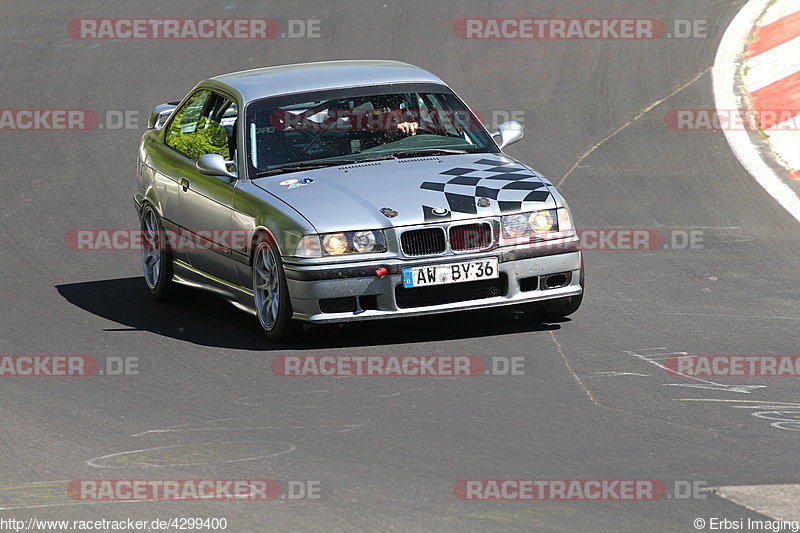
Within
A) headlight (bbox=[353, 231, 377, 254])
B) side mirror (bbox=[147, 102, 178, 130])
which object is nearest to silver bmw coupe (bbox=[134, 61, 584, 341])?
headlight (bbox=[353, 231, 377, 254])

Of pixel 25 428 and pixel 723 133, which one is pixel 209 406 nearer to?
pixel 25 428

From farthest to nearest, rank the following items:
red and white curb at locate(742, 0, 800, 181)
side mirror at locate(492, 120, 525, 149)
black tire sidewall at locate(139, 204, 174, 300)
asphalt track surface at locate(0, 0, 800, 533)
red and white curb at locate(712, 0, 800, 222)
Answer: red and white curb at locate(742, 0, 800, 181), red and white curb at locate(712, 0, 800, 222), black tire sidewall at locate(139, 204, 174, 300), side mirror at locate(492, 120, 525, 149), asphalt track surface at locate(0, 0, 800, 533)

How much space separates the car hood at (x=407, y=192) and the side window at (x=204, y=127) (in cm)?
94

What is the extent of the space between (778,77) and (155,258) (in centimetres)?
777

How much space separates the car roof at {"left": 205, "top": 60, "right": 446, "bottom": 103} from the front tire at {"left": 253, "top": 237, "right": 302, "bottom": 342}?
1344 mm

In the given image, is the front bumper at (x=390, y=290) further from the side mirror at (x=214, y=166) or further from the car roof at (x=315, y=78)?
the car roof at (x=315, y=78)

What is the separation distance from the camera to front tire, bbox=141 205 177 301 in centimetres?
1080

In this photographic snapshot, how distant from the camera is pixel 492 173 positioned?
31.1ft

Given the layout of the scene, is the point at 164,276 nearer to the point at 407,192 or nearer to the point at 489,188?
the point at 407,192

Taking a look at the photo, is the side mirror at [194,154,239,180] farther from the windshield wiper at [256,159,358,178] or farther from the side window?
the side window

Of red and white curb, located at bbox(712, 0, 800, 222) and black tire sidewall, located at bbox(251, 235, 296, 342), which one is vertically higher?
red and white curb, located at bbox(712, 0, 800, 222)

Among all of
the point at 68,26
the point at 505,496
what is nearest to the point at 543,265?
the point at 505,496

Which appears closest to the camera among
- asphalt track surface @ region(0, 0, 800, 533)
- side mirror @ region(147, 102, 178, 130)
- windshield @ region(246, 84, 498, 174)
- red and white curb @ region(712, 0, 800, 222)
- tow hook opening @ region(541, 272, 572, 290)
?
asphalt track surface @ region(0, 0, 800, 533)

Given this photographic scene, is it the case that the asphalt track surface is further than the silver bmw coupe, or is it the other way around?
the silver bmw coupe
